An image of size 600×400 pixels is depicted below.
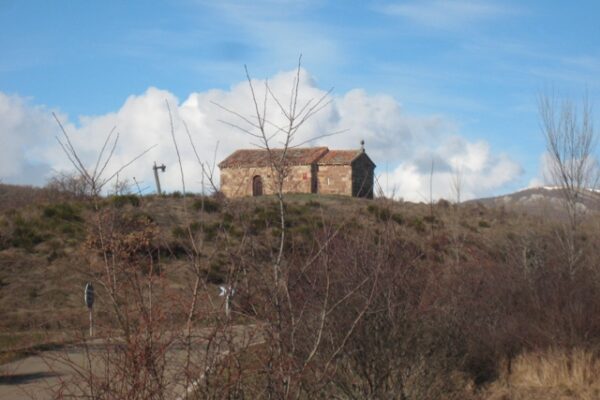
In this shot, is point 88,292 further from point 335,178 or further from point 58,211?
point 335,178

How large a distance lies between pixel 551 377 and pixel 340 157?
37.9m

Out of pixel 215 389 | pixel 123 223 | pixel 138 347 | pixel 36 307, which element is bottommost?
pixel 36 307

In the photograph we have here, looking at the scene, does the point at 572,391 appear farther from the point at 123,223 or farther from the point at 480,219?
the point at 480,219

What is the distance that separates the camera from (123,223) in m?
6.37

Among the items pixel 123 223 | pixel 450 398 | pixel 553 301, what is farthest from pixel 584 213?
pixel 123 223

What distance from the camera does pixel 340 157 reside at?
158 feet

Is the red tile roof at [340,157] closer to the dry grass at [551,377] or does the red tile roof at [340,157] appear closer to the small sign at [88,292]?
the small sign at [88,292]

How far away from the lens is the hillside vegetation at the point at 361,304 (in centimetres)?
472

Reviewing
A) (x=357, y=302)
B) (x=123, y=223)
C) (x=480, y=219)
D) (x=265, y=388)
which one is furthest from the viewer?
(x=480, y=219)

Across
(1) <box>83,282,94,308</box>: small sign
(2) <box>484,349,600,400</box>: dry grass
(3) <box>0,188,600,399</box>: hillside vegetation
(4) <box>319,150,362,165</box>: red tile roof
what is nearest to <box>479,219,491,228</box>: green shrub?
(4) <box>319,150,362,165</box>: red tile roof

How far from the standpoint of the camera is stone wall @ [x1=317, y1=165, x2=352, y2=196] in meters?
47.5

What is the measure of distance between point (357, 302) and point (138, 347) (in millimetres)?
3341

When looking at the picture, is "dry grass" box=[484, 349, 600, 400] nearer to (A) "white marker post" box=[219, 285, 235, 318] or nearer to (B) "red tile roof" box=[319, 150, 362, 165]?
(A) "white marker post" box=[219, 285, 235, 318]

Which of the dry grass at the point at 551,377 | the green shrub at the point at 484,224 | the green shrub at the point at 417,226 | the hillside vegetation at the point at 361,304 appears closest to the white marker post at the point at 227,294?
the hillside vegetation at the point at 361,304
